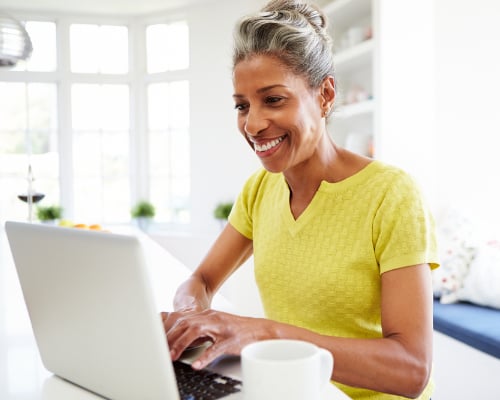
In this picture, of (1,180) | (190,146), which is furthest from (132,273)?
(1,180)

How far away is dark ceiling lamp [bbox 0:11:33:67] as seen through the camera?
325cm

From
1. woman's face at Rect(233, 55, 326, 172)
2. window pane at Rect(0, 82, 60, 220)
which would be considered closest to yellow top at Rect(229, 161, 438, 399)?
woman's face at Rect(233, 55, 326, 172)

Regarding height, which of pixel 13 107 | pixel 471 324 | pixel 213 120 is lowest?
pixel 471 324

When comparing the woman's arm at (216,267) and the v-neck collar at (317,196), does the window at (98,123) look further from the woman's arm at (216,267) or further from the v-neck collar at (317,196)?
the v-neck collar at (317,196)

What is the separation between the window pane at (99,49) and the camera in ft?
19.2

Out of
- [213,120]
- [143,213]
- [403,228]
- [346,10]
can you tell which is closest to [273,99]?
[403,228]

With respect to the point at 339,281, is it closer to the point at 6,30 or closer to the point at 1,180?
the point at 6,30

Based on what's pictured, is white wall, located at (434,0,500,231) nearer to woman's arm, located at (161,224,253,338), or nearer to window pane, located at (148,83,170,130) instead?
Result: woman's arm, located at (161,224,253,338)

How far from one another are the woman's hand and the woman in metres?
0.06

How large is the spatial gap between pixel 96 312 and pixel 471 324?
7.24 ft

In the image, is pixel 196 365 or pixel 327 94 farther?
pixel 327 94

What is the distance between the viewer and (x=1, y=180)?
5688 millimetres

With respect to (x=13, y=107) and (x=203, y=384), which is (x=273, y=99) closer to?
(x=203, y=384)

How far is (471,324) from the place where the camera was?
2.56 m
